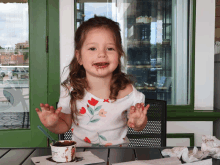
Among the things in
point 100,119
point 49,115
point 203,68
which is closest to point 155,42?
point 203,68

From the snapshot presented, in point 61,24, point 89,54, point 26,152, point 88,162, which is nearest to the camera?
point 88,162

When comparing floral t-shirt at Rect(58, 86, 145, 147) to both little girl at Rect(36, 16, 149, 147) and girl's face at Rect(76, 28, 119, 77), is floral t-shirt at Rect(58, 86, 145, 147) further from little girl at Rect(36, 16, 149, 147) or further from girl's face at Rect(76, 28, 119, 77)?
girl's face at Rect(76, 28, 119, 77)

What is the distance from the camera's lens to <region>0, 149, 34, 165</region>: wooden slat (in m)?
0.83

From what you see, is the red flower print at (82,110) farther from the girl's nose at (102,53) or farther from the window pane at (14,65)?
the window pane at (14,65)

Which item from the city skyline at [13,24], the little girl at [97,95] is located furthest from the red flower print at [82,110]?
the city skyline at [13,24]

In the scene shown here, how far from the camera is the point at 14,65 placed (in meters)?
2.29

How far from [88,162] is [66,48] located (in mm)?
1521

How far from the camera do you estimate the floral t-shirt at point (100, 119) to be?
1.36 m

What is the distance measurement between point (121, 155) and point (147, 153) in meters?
→ 0.10

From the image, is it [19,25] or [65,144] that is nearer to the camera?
[65,144]

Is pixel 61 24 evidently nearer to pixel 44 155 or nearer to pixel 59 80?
pixel 59 80

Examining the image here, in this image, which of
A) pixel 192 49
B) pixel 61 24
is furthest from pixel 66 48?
pixel 192 49

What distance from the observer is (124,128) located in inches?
56.5

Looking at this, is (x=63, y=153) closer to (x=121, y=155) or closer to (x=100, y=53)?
(x=121, y=155)
